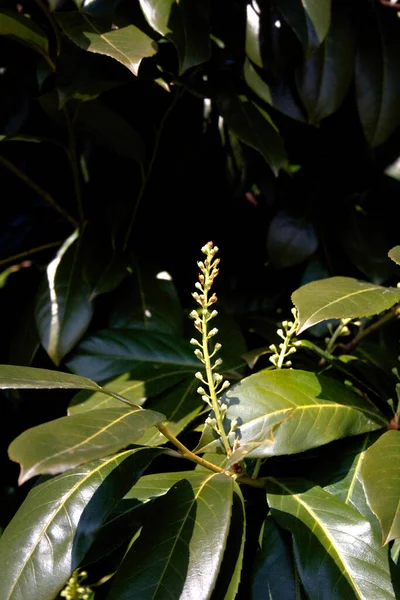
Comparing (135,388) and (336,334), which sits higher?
(336,334)

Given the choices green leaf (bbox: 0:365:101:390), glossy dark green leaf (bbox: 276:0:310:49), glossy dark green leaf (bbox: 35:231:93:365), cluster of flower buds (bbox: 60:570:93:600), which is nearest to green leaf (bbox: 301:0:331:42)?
glossy dark green leaf (bbox: 276:0:310:49)

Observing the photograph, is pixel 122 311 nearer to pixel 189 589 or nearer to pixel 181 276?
pixel 181 276

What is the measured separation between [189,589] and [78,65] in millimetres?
866

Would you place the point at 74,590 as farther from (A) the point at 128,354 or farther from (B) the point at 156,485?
(A) the point at 128,354

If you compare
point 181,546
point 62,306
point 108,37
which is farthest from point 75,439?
point 108,37

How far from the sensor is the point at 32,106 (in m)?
1.36

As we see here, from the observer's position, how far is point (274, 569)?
84cm

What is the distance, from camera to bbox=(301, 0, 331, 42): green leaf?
1.08 metres

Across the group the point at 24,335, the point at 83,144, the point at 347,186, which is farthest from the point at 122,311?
the point at 347,186

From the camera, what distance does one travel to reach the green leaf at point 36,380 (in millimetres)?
692

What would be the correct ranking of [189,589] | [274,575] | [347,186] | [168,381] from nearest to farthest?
1. [189,589]
2. [274,575]
3. [168,381]
4. [347,186]

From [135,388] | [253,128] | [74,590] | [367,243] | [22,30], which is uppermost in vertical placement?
[22,30]

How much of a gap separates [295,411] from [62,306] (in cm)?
51

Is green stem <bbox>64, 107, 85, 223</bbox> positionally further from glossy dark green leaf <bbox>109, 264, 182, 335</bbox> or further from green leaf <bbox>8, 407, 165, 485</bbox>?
green leaf <bbox>8, 407, 165, 485</bbox>
